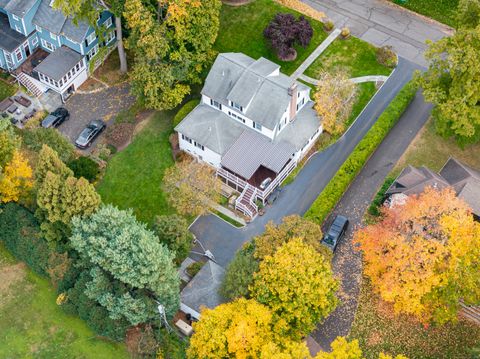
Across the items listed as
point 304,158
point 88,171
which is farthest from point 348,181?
point 88,171

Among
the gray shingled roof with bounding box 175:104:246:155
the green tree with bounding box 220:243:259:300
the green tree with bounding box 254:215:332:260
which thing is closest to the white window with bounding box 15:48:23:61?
the gray shingled roof with bounding box 175:104:246:155

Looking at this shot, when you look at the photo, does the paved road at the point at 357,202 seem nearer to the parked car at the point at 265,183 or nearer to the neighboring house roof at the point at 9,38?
the parked car at the point at 265,183

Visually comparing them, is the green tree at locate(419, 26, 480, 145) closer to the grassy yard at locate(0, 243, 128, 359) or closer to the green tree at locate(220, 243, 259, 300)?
the green tree at locate(220, 243, 259, 300)

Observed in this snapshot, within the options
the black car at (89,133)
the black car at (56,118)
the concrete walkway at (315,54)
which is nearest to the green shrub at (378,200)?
the concrete walkway at (315,54)

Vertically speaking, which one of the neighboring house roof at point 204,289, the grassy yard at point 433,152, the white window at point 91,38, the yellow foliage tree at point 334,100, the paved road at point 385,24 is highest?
the paved road at point 385,24

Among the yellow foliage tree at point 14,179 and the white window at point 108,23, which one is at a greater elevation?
the white window at point 108,23
